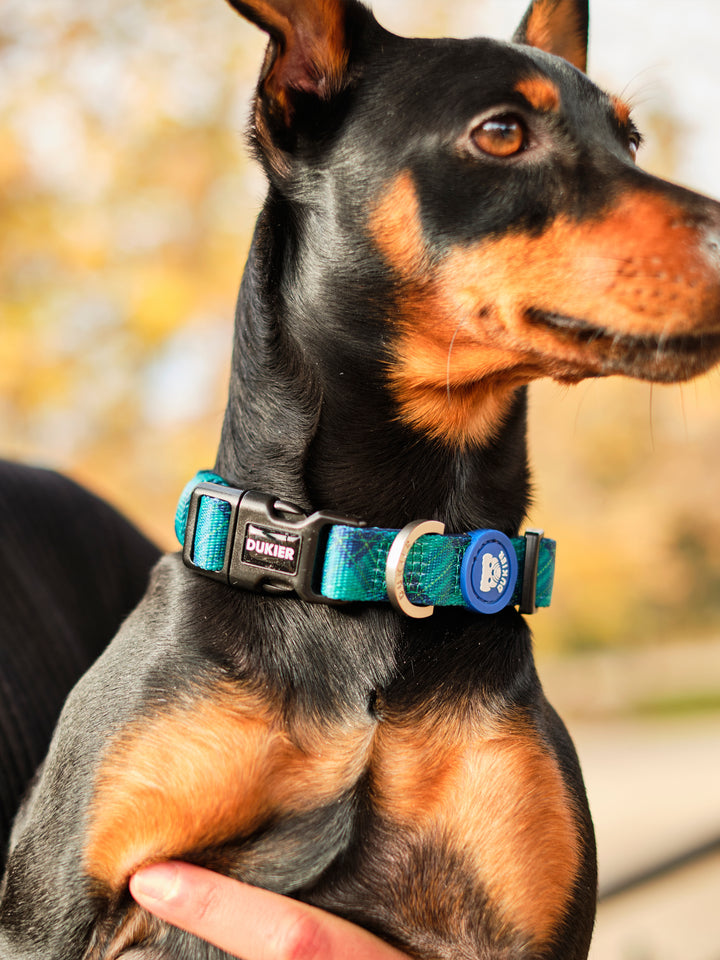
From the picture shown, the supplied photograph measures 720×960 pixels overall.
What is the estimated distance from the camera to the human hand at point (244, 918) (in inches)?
58.5

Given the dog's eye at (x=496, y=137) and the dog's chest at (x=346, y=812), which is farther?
the dog's eye at (x=496, y=137)

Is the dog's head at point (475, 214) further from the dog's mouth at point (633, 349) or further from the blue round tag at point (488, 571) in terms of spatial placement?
the blue round tag at point (488, 571)

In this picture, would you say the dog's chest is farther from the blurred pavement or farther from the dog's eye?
the blurred pavement

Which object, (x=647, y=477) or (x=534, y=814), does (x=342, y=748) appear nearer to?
(x=534, y=814)

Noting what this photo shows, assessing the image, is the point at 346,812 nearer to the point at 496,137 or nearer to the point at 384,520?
the point at 384,520

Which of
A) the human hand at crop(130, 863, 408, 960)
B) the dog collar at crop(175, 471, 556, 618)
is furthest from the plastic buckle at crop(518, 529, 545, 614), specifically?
the human hand at crop(130, 863, 408, 960)

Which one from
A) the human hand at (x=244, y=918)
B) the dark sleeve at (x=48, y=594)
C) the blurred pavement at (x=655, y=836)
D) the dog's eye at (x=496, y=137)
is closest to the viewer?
the human hand at (x=244, y=918)

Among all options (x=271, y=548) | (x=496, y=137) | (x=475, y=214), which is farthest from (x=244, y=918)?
(x=496, y=137)

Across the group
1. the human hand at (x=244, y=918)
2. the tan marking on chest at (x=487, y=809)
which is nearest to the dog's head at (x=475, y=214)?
the tan marking on chest at (x=487, y=809)

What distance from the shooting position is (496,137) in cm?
163

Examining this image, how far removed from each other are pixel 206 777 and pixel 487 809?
0.46 m

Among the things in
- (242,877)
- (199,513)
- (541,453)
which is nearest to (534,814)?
(242,877)

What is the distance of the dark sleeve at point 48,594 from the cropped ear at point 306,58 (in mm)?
1151

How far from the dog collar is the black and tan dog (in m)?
0.01
